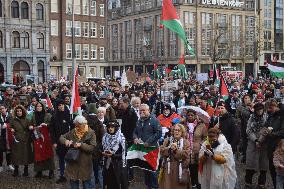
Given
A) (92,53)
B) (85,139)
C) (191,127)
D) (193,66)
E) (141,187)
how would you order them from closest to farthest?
(85,139), (191,127), (141,187), (92,53), (193,66)

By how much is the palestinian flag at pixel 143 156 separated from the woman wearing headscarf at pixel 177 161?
4.94 ft

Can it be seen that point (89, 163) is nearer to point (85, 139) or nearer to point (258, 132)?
point (85, 139)

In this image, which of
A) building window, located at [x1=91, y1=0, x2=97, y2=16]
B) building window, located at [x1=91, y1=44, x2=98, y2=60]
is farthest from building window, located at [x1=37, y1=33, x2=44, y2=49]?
building window, located at [x1=91, y1=44, x2=98, y2=60]

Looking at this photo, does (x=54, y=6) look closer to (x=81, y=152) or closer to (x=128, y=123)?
(x=128, y=123)

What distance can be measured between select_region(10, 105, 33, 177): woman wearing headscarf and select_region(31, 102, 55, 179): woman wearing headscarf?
0.20 meters

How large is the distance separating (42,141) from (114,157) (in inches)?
124

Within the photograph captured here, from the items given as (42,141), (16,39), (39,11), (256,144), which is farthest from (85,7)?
(256,144)

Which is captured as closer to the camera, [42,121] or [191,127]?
[191,127]

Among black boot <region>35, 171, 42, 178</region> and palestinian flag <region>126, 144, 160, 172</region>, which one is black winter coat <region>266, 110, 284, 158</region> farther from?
black boot <region>35, 171, 42, 178</region>

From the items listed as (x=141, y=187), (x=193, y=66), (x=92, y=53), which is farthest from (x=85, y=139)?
(x=193, y=66)

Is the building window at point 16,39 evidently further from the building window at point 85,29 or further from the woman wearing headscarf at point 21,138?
the woman wearing headscarf at point 21,138

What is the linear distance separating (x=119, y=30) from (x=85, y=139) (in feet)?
270

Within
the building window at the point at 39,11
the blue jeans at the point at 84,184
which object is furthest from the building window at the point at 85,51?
the blue jeans at the point at 84,184

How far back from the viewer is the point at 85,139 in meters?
8.31
